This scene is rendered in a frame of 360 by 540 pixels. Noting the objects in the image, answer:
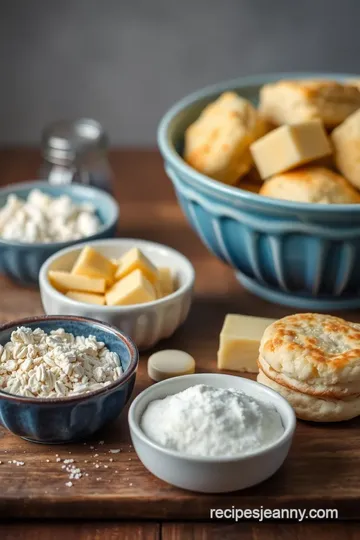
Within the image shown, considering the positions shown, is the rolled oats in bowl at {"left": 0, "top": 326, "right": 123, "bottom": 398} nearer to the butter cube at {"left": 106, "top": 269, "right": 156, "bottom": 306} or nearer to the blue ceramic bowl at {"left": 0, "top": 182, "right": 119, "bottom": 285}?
the butter cube at {"left": 106, "top": 269, "right": 156, "bottom": 306}

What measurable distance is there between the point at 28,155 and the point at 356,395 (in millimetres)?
1347

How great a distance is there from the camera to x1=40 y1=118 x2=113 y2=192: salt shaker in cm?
196

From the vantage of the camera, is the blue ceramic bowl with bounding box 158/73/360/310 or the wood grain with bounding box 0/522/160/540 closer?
the wood grain with bounding box 0/522/160/540

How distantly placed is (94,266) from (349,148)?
465 millimetres

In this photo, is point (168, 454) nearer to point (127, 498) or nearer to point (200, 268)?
point (127, 498)

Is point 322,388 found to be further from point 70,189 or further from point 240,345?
point 70,189

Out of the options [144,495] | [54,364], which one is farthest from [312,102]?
[144,495]

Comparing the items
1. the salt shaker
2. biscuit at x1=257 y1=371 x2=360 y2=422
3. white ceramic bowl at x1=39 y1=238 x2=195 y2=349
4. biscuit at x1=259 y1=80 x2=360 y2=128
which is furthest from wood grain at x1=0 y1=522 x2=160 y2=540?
the salt shaker

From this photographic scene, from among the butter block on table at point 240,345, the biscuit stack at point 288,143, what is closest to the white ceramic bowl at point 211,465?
the butter block on table at point 240,345

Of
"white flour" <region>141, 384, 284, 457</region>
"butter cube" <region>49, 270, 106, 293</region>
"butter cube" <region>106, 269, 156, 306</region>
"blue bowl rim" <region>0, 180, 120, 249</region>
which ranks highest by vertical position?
"white flour" <region>141, 384, 284, 457</region>

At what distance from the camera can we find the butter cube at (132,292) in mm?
1491

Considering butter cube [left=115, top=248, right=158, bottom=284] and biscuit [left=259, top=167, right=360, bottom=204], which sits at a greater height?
biscuit [left=259, top=167, right=360, bottom=204]

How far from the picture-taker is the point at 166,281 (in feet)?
5.25

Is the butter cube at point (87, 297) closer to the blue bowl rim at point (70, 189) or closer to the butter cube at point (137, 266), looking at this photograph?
the butter cube at point (137, 266)
